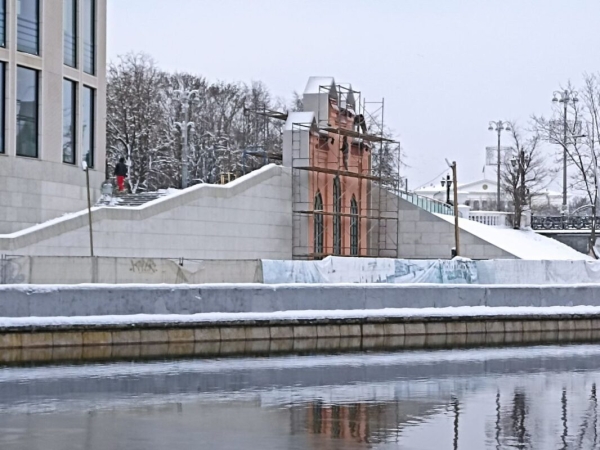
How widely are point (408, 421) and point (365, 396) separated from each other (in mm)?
A: 3484

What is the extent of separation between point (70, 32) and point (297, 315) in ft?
61.4

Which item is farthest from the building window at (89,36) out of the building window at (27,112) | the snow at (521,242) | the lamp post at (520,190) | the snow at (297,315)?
the lamp post at (520,190)

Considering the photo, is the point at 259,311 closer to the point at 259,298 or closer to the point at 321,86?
the point at 259,298

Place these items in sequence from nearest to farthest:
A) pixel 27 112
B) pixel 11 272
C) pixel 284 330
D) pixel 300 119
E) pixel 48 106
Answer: pixel 11 272 → pixel 284 330 → pixel 27 112 → pixel 48 106 → pixel 300 119

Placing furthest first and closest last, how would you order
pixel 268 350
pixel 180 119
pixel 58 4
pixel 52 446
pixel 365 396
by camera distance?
pixel 180 119 → pixel 58 4 → pixel 268 350 → pixel 365 396 → pixel 52 446

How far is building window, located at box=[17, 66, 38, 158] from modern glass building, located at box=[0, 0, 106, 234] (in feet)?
0.12

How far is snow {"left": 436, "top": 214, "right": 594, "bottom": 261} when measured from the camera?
61.8 metres

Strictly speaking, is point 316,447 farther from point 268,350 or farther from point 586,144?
point 586,144

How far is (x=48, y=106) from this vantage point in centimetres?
4500

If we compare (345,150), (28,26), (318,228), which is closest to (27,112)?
(28,26)

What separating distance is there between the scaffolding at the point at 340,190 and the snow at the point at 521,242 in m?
3.17

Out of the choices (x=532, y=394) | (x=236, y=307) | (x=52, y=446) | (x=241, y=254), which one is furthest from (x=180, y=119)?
(x=52, y=446)

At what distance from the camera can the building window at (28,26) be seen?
44.0 m

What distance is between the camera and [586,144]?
81.9 meters
